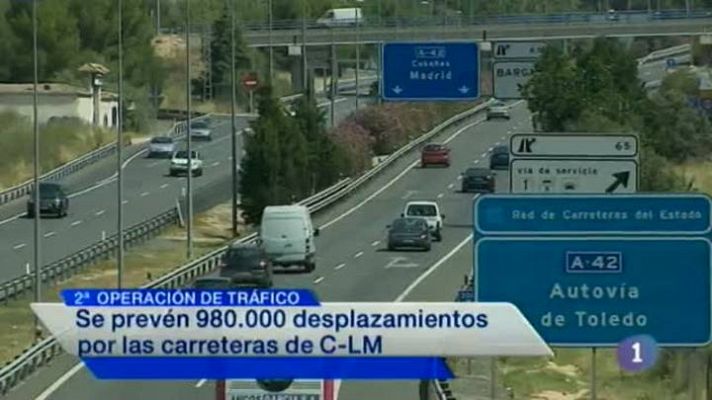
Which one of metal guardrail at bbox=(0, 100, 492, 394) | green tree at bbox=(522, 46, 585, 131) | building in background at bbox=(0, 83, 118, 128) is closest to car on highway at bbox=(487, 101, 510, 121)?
metal guardrail at bbox=(0, 100, 492, 394)

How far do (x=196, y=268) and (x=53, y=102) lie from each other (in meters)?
55.0

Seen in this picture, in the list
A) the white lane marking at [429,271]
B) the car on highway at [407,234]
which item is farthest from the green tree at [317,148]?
the car on highway at [407,234]

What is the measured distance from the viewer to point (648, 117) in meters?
63.7

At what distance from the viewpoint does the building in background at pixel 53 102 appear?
99.2 meters

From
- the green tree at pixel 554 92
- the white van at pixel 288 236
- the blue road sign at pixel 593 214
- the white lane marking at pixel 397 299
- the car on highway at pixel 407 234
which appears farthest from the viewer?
the car on highway at pixel 407 234

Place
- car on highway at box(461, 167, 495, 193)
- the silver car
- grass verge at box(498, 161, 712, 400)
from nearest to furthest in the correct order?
grass verge at box(498, 161, 712, 400), car on highway at box(461, 167, 495, 193), the silver car

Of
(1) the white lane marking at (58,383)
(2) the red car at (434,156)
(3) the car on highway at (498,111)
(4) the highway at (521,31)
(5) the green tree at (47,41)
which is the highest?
(4) the highway at (521,31)

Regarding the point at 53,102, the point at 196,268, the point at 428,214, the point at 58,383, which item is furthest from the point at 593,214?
the point at 53,102

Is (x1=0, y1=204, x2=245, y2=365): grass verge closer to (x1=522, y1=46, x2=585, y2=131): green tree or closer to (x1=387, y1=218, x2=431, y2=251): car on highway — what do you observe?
(x1=387, y1=218, x2=431, y2=251): car on highway

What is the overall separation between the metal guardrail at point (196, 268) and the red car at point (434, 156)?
4.48 ft

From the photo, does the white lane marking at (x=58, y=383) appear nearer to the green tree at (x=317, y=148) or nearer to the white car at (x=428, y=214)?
the white car at (x=428, y=214)

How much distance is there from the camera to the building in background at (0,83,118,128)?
9919 centimetres

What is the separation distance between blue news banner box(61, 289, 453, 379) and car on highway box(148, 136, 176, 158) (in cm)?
8519

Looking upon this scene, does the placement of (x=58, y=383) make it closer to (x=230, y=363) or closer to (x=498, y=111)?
(x=230, y=363)
